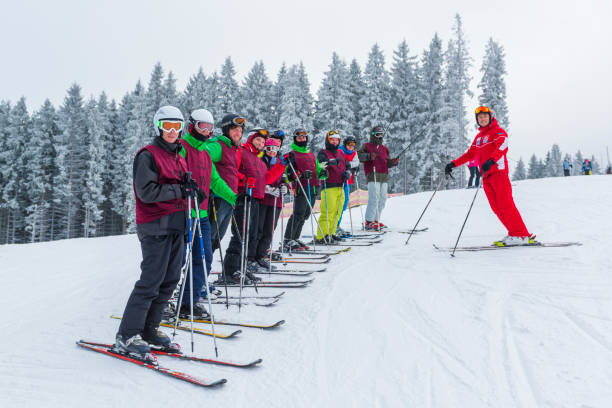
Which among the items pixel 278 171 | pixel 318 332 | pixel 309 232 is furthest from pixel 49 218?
pixel 318 332

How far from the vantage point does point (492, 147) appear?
251 inches

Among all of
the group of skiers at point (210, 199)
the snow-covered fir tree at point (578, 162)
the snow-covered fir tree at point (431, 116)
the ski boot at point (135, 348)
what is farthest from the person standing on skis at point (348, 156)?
the snow-covered fir tree at point (578, 162)

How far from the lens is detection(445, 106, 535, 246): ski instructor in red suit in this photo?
625 cm

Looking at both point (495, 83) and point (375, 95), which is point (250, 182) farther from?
point (495, 83)

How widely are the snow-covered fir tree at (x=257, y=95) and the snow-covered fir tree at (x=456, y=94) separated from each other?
50.5 feet

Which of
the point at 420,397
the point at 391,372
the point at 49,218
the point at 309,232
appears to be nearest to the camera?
the point at 420,397

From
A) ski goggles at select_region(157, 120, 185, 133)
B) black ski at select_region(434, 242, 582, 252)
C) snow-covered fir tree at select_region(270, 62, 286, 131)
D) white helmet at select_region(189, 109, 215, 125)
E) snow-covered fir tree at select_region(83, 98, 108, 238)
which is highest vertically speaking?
snow-covered fir tree at select_region(270, 62, 286, 131)

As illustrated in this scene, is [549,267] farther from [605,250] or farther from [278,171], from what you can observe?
[278,171]

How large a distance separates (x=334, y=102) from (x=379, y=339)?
2985cm

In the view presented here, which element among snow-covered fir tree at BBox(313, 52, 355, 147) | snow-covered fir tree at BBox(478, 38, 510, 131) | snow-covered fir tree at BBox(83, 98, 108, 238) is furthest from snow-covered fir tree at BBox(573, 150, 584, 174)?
snow-covered fir tree at BBox(83, 98, 108, 238)

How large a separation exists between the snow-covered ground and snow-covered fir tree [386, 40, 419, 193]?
26.8 m

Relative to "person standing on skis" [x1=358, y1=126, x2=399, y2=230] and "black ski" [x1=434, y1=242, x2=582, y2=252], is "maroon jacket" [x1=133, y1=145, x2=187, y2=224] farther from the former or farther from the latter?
"person standing on skis" [x1=358, y1=126, x2=399, y2=230]

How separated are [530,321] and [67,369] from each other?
12.5 feet

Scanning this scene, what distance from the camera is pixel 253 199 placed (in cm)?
569
